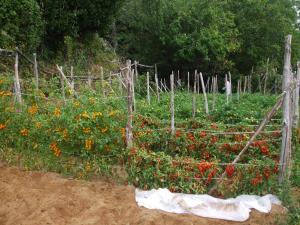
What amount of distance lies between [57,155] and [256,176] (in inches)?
98.6

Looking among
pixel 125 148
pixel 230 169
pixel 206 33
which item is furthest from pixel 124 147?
pixel 206 33

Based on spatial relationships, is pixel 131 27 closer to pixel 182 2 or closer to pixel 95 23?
pixel 182 2

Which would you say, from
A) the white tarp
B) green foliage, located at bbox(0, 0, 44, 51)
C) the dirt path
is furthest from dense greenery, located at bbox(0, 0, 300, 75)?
the white tarp

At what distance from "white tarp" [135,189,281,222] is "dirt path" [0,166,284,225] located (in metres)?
0.09

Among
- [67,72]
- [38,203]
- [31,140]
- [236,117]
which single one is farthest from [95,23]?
[38,203]

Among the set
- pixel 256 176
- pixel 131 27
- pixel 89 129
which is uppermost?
pixel 131 27

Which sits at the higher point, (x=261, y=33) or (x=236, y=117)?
(x=261, y=33)

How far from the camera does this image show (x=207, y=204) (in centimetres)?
477

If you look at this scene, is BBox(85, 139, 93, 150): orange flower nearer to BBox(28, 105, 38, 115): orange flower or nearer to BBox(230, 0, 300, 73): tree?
BBox(28, 105, 38, 115): orange flower

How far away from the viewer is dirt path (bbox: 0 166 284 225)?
14.7 ft

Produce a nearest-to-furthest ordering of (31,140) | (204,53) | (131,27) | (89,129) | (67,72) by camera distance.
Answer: (89,129) < (31,140) < (67,72) < (204,53) < (131,27)

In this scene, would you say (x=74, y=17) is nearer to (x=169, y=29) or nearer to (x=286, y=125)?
(x=169, y=29)

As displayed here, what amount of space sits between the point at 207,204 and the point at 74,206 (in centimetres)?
144

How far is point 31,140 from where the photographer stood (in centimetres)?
611
